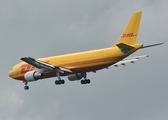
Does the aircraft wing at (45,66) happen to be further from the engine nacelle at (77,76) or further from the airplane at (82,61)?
the engine nacelle at (77,76)

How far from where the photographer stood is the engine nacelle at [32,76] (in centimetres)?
12394

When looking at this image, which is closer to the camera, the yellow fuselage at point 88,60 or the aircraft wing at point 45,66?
the yellow fuselage at point 88,60

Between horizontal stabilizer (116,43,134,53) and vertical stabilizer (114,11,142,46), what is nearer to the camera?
horizontal stabilizer (116,43,134,53)

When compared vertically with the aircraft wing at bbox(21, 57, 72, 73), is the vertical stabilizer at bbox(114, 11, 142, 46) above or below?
above

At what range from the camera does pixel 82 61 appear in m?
121

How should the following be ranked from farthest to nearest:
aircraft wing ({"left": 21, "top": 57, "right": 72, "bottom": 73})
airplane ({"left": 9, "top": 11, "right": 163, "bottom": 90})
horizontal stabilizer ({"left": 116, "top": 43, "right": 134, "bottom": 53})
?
aircraft wing ({"left": 21, "top": 57, "right": 72, "bottom": 73}) → airplane ({"left": 9, "top": 11, "right": 163, "bottom": 90}) → horizontal stabilizer ({"left": 116, "top": 43, "right": 134, "bottom": 53})

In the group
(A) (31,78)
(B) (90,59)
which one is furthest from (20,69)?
(B) (90,59)

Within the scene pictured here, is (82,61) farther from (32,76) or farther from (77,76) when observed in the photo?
(32,76)

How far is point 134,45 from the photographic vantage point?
381ft

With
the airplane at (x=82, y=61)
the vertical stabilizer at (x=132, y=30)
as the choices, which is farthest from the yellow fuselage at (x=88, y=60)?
the vertical stabilizer at (x=132, y=30)

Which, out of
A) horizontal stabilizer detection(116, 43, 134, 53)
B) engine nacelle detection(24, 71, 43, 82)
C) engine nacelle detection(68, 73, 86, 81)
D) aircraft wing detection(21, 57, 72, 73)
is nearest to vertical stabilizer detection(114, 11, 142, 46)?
horizontal stabilizer detection(116, 43, 134, 53)

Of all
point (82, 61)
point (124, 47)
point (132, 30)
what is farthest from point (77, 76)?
point (124, 47)

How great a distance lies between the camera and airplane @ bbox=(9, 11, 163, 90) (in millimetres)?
117062

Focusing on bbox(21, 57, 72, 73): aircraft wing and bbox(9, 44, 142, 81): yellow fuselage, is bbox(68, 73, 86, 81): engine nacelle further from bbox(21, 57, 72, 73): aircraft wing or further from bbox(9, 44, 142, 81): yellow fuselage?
bbox(21, 57, 72, 73): aircraft wing
